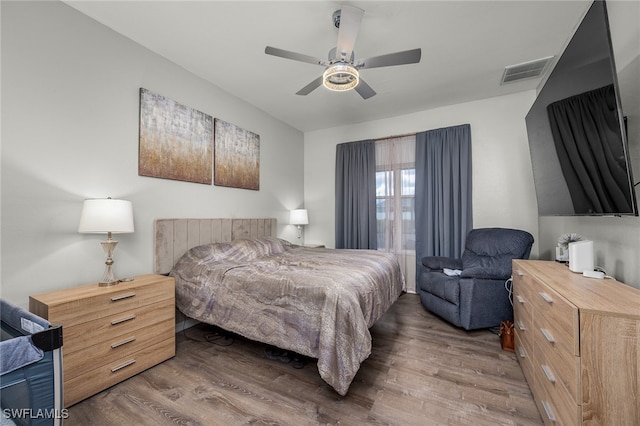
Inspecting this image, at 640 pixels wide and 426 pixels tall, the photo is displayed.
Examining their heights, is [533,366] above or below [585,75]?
below

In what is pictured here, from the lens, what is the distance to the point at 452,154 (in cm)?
384

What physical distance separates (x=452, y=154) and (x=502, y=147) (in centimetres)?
63

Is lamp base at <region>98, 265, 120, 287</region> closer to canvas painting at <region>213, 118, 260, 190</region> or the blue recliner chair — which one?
canvas painting at <region>213, 118, 260, 190</region>

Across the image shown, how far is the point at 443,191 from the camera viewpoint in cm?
389

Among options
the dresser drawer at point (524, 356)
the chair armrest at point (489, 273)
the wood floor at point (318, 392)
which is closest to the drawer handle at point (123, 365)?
the wood floor at point (318, 392)

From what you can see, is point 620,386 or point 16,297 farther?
point 16,297

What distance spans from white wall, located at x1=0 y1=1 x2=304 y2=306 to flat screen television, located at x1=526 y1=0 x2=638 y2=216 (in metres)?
3.38

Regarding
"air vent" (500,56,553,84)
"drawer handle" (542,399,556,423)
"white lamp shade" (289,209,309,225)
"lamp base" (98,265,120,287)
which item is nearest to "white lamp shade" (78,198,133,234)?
"lamp base" (98,265,120,287)

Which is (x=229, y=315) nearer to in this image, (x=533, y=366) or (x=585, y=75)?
(x=533, y=366)

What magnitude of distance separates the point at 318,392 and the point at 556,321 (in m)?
1.47

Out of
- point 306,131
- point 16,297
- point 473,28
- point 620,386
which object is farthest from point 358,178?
point 16,297

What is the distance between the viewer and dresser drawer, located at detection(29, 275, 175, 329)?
1.63 metres

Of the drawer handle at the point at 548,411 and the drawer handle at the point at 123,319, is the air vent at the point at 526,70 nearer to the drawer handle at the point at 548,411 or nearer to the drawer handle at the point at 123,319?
the drawer handle at the point at 548,411

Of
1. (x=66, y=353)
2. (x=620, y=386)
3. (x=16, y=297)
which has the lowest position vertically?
(x=66, y=353)
